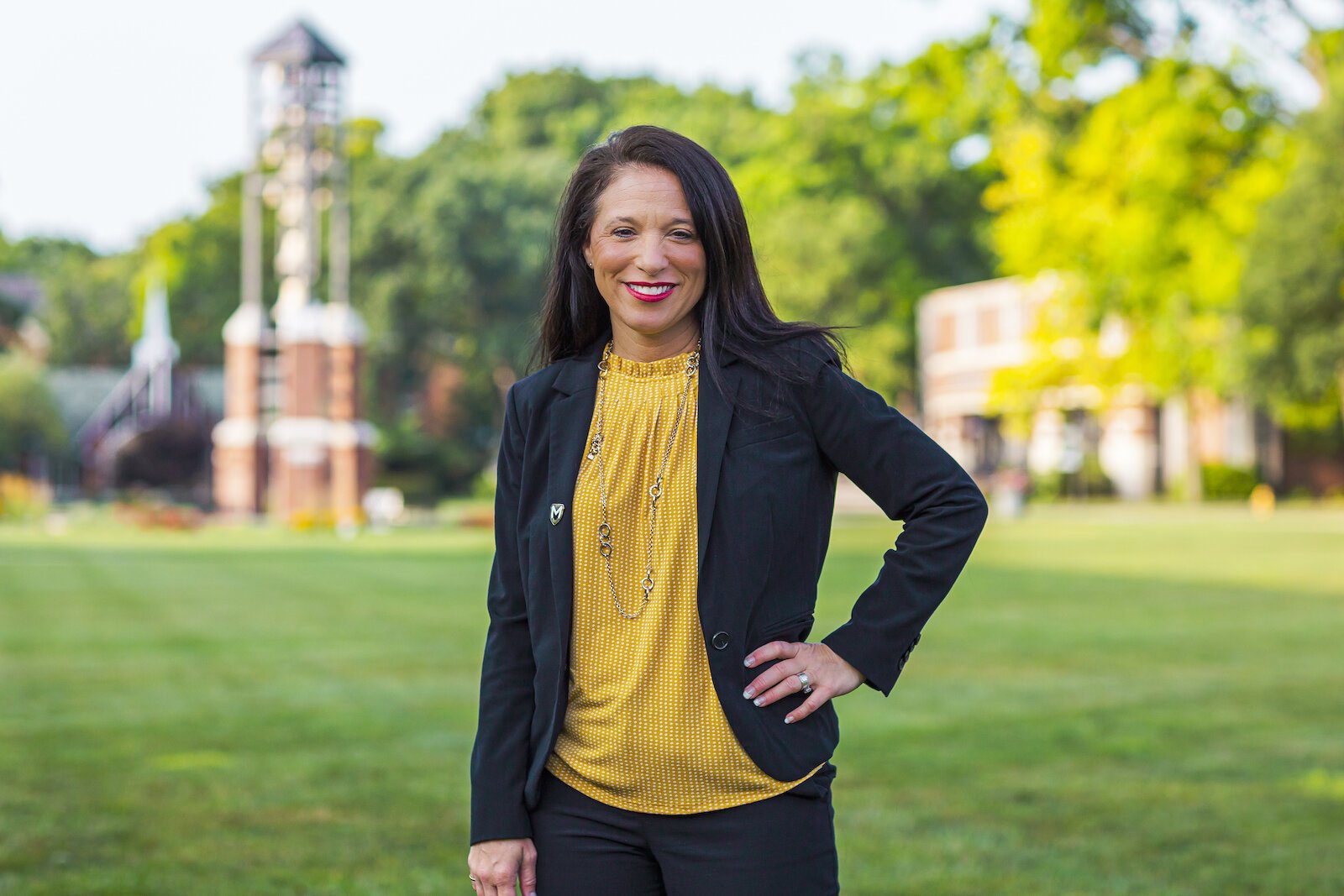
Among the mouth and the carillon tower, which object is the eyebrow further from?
the carillon tower

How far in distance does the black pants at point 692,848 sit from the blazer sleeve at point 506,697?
6 centimetres

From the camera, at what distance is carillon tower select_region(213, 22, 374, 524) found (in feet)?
115

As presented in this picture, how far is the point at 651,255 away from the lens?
2.54 metres

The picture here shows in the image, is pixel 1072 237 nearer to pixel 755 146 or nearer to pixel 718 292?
pixel 718 292

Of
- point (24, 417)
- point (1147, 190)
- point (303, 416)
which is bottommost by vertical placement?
point (303, 416)

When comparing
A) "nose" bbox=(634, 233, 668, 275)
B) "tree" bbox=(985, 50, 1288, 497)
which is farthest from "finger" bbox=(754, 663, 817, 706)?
"tree" bbox=(985, 50, 1288, 497)

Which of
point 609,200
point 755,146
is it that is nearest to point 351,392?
point 755,146

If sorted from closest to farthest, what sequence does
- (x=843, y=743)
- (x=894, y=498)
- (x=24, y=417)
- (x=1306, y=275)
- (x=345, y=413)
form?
(x=894, y=498)
(x=843, y=743)
(x=1306, y=275)
(x=345, y=413)
(x=24, y=417)

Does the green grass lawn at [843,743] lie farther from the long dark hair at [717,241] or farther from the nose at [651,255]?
the nose at [651,255]

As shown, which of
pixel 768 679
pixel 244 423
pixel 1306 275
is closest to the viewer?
pixel 768 679

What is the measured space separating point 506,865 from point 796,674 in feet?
1.89

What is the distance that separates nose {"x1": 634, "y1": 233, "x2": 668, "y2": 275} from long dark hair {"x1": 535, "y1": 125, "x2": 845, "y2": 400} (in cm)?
7

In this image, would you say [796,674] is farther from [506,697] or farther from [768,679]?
[506,697]

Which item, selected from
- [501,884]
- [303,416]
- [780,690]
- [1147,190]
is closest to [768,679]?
[780,690]
